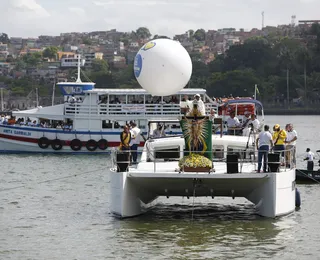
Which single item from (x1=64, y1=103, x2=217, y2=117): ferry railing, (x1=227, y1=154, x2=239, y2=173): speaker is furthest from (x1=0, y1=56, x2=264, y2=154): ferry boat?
(x1=227, y1=154, x2=239, y2=173): speaker

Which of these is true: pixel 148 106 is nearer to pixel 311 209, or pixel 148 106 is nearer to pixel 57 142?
pixel 57 142

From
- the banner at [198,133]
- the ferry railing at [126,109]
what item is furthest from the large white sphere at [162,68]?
the ferry railing at [126,109]

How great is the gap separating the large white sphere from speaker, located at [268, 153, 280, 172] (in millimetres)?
8487

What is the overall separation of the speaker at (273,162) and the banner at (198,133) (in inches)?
71.2

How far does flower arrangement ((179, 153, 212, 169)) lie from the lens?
2703cm

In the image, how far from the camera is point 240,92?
18000 cm

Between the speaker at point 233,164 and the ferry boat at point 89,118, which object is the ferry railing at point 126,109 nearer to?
the ferry boat at point 89,118

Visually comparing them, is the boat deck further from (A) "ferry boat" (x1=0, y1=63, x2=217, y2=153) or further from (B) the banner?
(A) "ferry boat" (x1=0, y1=63, x2=217, y2=153)

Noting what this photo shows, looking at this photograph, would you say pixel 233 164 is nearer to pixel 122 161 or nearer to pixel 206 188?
pixel 206 188

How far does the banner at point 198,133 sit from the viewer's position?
1100 inches

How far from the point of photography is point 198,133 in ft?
91.7

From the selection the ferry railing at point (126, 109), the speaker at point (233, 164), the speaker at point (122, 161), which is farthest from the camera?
the ferry railing at point (126, 109)

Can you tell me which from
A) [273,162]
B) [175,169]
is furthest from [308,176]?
[175,169]

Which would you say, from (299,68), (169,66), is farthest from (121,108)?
(299,68)
